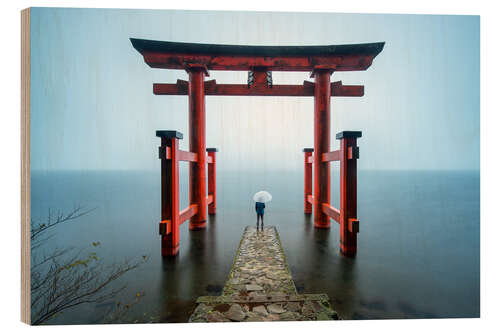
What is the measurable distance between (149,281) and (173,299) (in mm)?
770

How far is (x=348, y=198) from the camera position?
4.31 metres

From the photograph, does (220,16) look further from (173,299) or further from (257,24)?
(173,299)

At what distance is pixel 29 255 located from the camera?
3.00m

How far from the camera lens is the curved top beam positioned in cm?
530

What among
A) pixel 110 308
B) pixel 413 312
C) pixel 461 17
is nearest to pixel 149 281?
pixel 110 308

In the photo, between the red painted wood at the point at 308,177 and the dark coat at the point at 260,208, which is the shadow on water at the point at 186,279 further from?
the red painted wood at the point at 308,177

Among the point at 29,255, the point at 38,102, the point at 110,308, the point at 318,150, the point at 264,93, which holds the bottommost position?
the point at 110,308

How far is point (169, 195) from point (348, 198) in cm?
382

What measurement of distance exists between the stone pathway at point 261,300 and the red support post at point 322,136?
2.58 m

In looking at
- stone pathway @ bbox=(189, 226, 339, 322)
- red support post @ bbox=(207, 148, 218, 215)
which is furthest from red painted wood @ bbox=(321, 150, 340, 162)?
red support post @ bbox=(207, 148, 218, 215)

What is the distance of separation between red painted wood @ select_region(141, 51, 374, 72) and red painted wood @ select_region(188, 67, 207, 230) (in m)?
0.43

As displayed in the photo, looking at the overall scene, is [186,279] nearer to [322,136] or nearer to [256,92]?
[322,136]

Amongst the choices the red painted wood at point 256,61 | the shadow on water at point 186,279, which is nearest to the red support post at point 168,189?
the shadow on water at point 186,279

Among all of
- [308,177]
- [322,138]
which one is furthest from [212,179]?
[322,138]
